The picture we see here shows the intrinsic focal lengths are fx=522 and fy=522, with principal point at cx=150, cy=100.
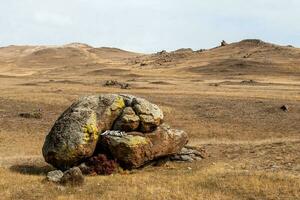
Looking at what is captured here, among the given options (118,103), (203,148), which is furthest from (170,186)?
(203,148)

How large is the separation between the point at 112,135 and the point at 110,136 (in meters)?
0.18

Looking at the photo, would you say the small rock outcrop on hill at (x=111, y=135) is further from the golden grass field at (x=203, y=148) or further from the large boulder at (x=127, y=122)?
the golden grass field at (x=203, y=148)

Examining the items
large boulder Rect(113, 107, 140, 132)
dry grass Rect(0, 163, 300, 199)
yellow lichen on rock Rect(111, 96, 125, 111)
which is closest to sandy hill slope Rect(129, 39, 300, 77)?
yellow lichen on rock Rect(111, 96, 125, 111)

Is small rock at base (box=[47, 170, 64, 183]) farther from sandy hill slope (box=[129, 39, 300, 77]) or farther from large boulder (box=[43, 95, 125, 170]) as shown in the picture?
sandy hill slope (box=[129, 39, 300, 77])

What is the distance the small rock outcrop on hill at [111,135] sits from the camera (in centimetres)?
3100

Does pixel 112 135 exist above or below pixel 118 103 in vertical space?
below

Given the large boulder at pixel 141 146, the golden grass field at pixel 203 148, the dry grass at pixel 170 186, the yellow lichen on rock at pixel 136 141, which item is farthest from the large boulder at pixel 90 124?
the dry grass at pixel 170 186

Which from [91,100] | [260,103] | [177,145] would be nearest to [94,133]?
[91,100]

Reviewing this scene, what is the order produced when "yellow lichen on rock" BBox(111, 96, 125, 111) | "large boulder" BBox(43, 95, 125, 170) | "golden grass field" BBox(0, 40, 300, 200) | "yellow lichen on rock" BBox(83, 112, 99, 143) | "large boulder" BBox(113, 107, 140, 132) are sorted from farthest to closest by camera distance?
"yellow lichen on rock" BBox(111, 96, 125, 111) → "large boulder" BBox(113, 107, 140, 132) → "yellow lichen on rock" BBox(83, 112, 99, 143) → "large boulder" BBox(43, 95, 125, 170) → "golden grass field" BBox(0, 40, 300, 200)

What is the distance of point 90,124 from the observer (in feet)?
104

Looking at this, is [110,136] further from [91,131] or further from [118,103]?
[118,103]

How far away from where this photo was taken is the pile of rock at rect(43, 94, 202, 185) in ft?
102

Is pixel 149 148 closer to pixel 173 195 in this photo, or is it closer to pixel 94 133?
pixel 94 133

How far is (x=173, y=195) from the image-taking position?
24031 mm
